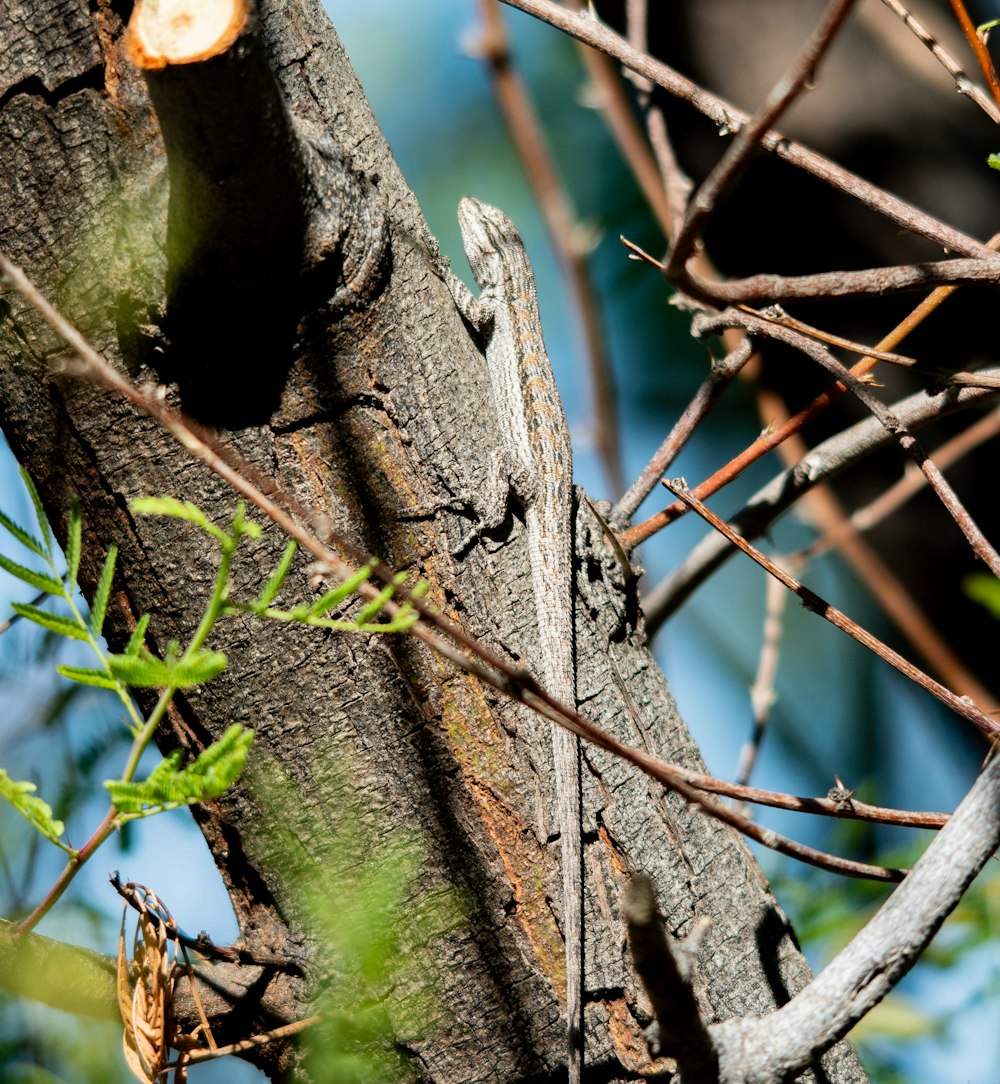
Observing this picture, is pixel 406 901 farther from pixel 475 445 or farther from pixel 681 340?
pixel 681 340

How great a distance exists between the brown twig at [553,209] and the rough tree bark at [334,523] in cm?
A: 60

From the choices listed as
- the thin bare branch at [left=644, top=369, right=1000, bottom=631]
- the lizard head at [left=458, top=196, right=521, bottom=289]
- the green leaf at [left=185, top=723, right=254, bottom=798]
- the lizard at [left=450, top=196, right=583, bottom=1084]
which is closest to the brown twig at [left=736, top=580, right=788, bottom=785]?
the thin bare branch at [left=644, top=369, right=1000, bottom=631]

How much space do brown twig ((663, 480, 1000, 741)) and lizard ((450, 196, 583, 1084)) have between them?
0.38 meters

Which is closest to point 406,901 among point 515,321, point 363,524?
point 363,524

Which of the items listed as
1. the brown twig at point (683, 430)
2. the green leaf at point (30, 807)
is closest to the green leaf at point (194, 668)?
the green leaf at point (30, 807)

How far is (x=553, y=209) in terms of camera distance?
2680 millimetres

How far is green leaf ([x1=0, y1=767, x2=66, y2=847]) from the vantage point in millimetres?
1134

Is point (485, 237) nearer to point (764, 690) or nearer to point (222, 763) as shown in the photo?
point (764, 690)

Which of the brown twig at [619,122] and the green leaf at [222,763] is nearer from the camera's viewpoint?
the green leaf at [222,763]

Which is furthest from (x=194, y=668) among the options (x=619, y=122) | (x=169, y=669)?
Answer: (x=619, y=122)

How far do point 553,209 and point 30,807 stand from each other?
6.77 feet

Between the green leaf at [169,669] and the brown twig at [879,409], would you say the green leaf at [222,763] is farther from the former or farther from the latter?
the brown twig at [879,409]

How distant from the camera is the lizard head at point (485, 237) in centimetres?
484

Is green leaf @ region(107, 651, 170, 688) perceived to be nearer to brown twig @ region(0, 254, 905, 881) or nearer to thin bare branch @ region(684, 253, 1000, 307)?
brown twig @ region(0, 254, 905, 881)
